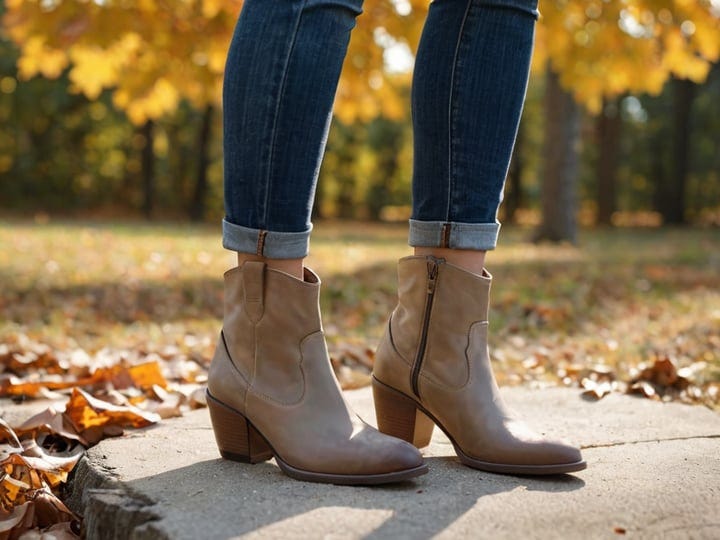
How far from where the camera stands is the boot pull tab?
4.48 ft

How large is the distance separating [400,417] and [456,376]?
16 centimetres

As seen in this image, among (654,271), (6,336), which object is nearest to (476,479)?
(6,336)

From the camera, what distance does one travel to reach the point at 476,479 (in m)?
1.40

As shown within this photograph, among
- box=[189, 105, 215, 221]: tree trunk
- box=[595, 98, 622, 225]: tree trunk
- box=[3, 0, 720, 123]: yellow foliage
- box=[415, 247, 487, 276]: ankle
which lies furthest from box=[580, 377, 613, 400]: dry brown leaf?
box=[189, 105, 215, 221]: tree trunk

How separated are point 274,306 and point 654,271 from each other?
5.90 m

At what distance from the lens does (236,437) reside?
1.46 metres

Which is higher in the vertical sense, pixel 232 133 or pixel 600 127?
pixel 600 127

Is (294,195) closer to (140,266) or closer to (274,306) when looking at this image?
(274,306)

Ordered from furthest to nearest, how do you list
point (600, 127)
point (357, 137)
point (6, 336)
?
point (357, 137) < point (600, 127) < point (6, 336)

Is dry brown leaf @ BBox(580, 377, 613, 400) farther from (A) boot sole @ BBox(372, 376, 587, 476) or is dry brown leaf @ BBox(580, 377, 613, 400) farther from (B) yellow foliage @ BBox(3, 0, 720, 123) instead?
(B) yellow foliage @ BBox(3, 0, 720, 123)

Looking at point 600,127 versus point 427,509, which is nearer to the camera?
point 427,509

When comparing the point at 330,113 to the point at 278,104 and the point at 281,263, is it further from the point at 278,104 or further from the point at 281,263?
the point at 281,263

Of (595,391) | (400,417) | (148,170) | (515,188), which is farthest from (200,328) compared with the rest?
(515,188)

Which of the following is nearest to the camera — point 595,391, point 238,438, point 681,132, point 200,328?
point 238,438
